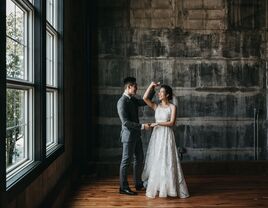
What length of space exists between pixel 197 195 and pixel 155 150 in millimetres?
928

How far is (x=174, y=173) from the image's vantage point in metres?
5.02

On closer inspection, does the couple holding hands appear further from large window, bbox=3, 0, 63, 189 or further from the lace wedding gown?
large window, bbox=3, 0, 63, 189

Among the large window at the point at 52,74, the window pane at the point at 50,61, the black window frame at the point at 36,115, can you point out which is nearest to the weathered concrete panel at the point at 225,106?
the large window at the point at 52,74

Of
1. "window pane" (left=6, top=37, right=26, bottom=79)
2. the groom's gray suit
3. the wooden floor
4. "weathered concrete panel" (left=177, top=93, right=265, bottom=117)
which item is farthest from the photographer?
"weathered concrete panel" (left=177, top=93, right=265, bottom=117)

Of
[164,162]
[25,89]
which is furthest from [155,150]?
[25,89]

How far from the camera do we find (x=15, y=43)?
10.9ft

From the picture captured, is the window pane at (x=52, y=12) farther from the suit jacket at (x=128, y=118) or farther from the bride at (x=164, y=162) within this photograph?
the bride at (x=164, y=162)

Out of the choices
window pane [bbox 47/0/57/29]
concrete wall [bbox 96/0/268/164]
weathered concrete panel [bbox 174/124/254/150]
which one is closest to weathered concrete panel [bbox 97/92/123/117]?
concrete wall [bbox 96/0/268/164]

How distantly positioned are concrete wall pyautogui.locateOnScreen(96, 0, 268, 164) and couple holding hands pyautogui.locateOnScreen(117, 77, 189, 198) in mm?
1671

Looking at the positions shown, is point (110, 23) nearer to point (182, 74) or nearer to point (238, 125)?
point (182, 74)

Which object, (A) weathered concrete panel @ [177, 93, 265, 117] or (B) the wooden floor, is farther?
(A) weathered concrete panel @ [177, 93, 265, 117]

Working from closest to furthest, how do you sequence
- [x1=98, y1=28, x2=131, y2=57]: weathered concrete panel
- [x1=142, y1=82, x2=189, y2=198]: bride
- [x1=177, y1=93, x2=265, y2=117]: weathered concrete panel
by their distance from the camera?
[x1=142, y1=82, x2=189, y2=198]: bride
[x1=98, y1=28, x2=131, y2=57]: weathered concrete panel
[x1=177, y1=93, x2=265, y2=117]: weathered concrete panel

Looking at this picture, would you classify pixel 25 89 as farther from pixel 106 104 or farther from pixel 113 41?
pixel 113 41

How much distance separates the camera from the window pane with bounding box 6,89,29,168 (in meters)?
3.15
